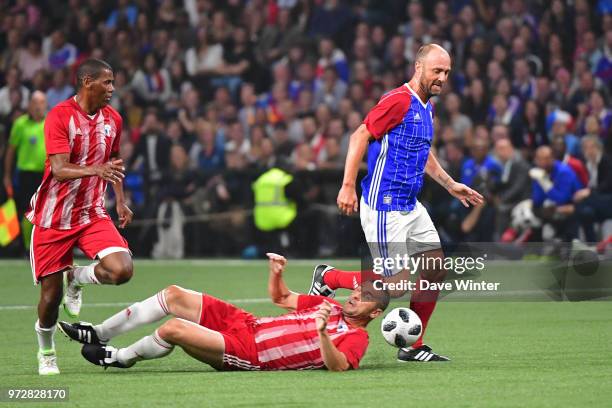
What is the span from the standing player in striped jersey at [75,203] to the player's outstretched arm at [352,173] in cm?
148

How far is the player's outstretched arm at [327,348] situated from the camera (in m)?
7.88

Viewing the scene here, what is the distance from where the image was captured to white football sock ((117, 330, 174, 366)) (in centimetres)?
827

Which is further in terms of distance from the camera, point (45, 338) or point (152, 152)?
point (152, 152)

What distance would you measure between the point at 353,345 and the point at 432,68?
2045 millimetres

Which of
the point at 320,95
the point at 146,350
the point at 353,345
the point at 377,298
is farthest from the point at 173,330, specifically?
the point at 320,95

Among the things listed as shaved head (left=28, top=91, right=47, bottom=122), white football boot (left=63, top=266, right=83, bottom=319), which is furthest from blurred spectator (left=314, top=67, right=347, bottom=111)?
white football boot (left=63, top=266, right=83, bottom=319)

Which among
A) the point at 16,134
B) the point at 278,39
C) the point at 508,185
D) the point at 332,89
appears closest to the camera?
the point at 16,134

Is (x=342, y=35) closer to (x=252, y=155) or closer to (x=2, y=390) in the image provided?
(x=252, y=155)

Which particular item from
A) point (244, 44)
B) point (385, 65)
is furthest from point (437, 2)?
point (244, 44)

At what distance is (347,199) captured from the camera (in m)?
8.63

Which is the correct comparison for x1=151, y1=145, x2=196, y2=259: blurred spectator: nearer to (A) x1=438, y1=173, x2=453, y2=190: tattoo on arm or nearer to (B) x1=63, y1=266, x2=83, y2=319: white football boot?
(B) x1=63, y1=266, x2=83, y2=319: white football boot

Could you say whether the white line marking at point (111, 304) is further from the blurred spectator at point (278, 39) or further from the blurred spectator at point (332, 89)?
the blurred spectator at point (278, 39)

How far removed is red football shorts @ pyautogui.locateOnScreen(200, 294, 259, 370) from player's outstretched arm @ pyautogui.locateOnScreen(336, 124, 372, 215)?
0.97m

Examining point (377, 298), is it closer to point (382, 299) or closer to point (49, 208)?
point (382, 299)
